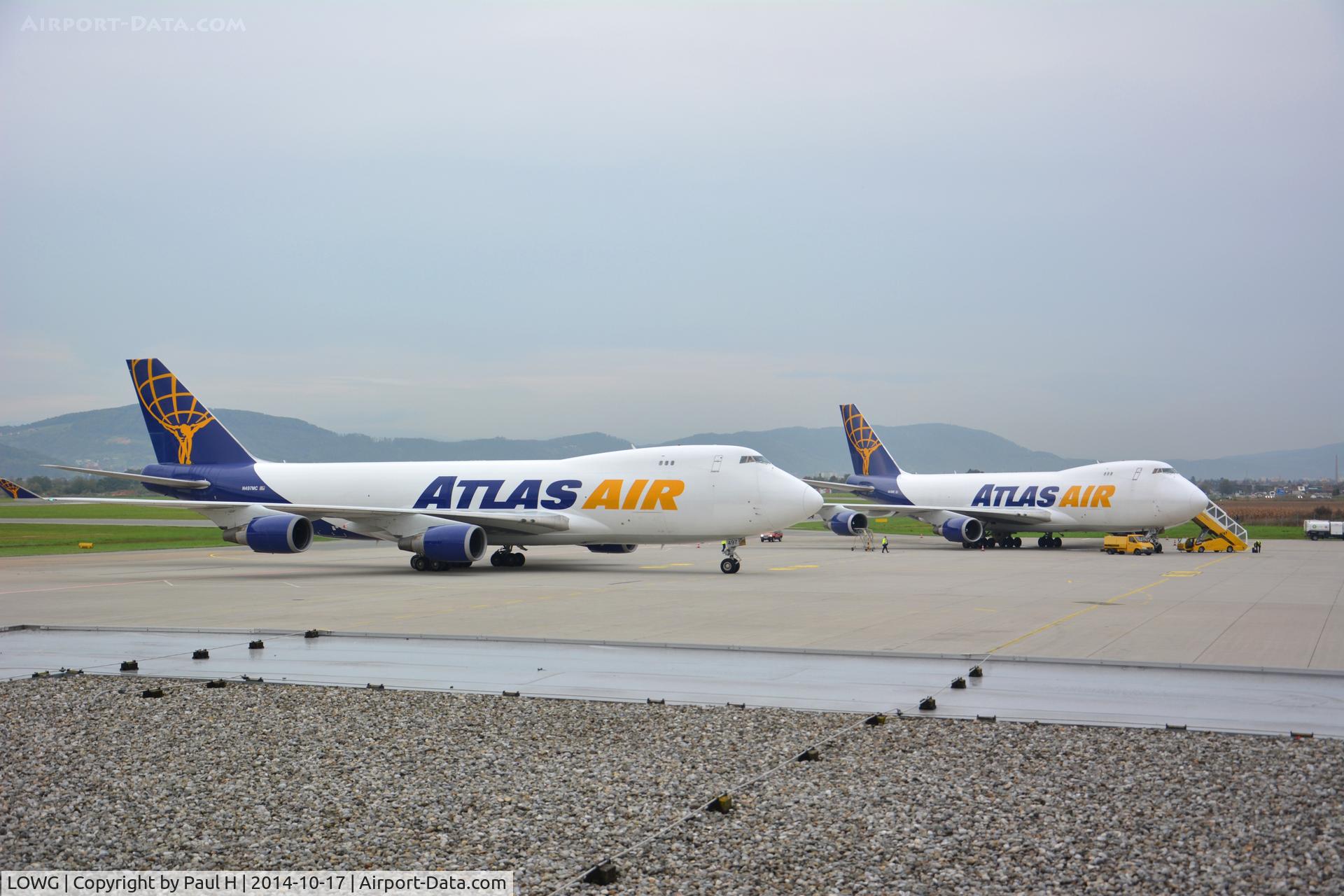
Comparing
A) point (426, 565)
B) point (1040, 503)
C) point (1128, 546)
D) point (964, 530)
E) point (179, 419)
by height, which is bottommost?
point (1128, 546)

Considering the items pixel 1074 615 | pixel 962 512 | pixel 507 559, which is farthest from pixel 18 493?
pixel 962 512

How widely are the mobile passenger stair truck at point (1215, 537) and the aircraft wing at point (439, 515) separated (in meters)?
26.3

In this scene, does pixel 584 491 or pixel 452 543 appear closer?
Answer: pixel 452 543

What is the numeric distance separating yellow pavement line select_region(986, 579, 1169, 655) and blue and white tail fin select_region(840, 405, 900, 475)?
31158 millimetres

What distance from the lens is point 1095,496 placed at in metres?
44.2

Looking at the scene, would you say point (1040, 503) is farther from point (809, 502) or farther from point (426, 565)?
point (426, 565)

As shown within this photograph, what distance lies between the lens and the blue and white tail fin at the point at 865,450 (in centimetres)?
5719

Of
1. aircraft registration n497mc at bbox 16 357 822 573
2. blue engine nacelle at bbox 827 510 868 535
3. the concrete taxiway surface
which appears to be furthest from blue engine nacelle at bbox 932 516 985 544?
aircraft registration n497mc at bbox 16 357 822 573

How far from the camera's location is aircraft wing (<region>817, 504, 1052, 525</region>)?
4600 centimetres

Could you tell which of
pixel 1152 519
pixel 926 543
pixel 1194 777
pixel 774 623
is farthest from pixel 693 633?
pixel 926 543

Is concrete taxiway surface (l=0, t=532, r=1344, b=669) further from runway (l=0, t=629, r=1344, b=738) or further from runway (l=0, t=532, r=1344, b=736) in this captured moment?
runway (l=0, t=629, r=1344, b=738)

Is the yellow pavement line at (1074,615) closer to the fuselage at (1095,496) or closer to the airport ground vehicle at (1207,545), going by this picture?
the fuselage at (1095,496)

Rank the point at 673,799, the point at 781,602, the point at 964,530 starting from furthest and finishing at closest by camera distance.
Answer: the point at 964,530, the point at 781,602, the point at 673,799

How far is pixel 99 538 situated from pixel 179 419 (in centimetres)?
2242
